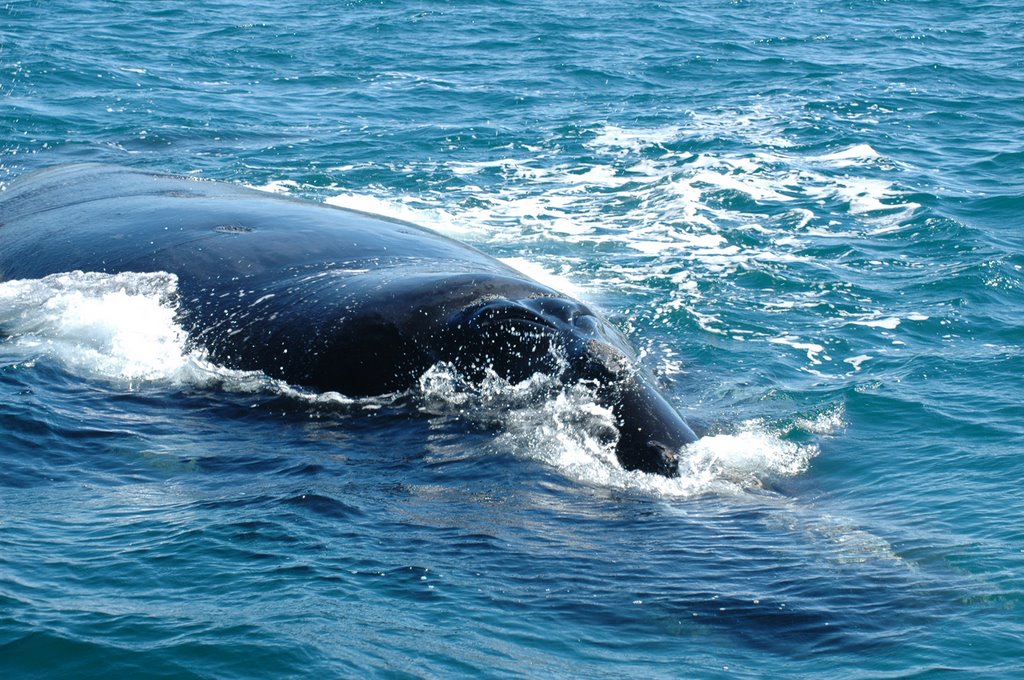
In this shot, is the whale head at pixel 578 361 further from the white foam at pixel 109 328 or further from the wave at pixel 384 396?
the white foam at pixel 109 328

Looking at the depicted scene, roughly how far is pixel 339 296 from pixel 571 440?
307 cm

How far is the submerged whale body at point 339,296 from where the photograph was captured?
11133mm

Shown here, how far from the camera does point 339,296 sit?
12406 millimetres

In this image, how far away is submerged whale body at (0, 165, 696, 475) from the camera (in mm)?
11133

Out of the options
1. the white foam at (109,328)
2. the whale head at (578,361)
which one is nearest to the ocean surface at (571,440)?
the white foam at (109,328)

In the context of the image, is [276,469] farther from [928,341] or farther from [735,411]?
A: [928,341]

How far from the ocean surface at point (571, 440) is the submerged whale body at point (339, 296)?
1.03 feet

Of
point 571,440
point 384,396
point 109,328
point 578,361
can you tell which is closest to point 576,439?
point 571,440

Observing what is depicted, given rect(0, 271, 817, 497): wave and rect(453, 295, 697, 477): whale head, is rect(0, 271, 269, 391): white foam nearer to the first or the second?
rect(0, 271, 817, 497): wave

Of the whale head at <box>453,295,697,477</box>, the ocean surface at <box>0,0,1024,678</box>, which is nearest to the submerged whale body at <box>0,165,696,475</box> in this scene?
the whale head at <box>453,295,697,477</box>

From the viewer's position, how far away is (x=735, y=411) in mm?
13422

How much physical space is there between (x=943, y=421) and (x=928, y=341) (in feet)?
9.71

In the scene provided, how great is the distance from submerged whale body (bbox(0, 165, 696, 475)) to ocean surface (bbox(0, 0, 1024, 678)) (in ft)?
1.03

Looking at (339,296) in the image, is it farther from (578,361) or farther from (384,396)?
(578,361)
